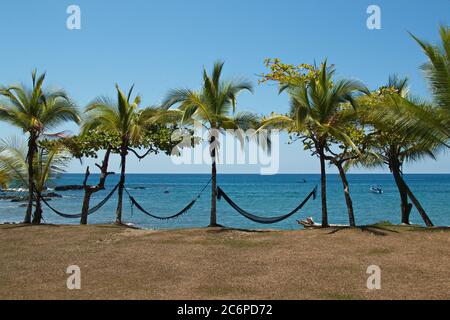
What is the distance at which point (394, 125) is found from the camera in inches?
438

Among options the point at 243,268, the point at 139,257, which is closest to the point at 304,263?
the point at 243,268

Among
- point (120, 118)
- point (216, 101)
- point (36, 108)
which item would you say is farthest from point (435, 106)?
point (36, 108)

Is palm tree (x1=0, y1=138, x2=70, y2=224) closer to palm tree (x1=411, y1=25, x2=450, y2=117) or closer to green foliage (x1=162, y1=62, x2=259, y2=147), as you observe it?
green foliage (x1=162, y1=62, x2=259, y2=147)

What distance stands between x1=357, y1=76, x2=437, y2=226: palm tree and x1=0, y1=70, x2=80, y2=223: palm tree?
8.82 m

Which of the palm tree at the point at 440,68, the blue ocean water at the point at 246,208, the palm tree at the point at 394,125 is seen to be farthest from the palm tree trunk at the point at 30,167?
the palm tree at the point at 440,68

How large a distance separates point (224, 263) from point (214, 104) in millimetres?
5389

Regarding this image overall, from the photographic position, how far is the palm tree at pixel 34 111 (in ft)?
41.2

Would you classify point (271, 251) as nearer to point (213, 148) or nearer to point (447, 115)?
point (213, 148)

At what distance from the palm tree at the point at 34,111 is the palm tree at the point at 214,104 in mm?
3472

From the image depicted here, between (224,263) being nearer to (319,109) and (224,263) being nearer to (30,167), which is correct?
(319,109)

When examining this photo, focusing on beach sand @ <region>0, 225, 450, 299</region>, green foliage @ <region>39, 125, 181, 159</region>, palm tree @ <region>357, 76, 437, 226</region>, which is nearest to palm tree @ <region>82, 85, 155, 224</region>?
green foliage @ <region>39, 125, 181, 159</region>

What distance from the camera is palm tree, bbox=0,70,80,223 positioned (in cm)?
1255

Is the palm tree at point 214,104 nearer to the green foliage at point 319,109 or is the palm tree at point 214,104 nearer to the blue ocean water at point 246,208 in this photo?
the green foliage at point 319,109
